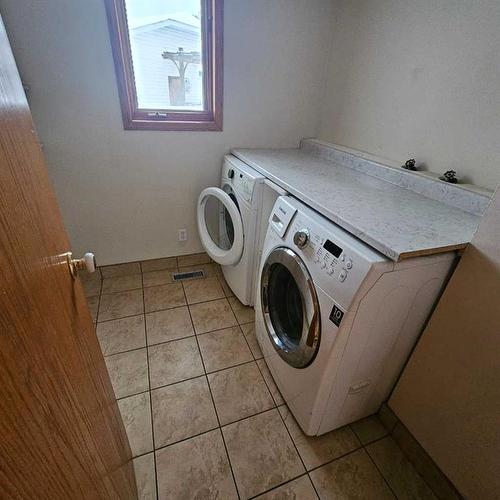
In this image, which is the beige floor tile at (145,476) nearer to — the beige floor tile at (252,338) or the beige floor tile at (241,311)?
the beige floor tile at (252,338)

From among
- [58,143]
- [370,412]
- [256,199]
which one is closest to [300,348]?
[370,412]

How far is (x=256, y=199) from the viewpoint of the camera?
1460 mm

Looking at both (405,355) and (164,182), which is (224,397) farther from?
(164,182)

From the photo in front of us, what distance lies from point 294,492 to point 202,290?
4.23ft

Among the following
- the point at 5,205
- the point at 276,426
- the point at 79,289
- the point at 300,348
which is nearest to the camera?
the point at 5,205

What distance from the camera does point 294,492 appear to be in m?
1.03

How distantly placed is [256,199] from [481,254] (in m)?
0.98

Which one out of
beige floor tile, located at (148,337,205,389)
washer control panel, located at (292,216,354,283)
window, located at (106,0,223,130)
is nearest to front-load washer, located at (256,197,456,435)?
washer control panel, located at (292,216,354,283)

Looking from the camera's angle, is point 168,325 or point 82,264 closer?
point 82,264

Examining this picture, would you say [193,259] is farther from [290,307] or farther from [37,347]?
[37,347]

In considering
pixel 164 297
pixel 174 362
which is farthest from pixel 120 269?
pixel 174 362

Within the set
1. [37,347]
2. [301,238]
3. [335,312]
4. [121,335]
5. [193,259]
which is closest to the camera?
[37,347]

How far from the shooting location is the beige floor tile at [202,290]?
194 centimetres

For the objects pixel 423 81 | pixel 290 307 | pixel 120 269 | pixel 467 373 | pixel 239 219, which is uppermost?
pixel 423 81
